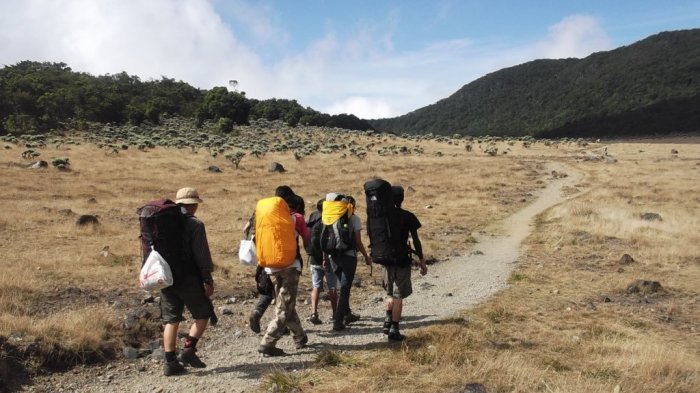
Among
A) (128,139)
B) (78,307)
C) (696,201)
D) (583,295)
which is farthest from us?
(128,139)

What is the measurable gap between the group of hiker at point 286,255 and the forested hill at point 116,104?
56.9m

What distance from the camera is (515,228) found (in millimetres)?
18797

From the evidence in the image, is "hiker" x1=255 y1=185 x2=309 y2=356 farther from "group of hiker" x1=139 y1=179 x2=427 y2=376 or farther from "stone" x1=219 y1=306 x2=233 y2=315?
"stone" x1=219 y1=306 x2=233 y2=315

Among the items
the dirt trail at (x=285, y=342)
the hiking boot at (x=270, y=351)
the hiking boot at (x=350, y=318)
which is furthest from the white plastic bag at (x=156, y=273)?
the hiking boot at (x=350, y=318)

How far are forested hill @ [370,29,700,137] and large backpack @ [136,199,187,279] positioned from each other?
111416mm

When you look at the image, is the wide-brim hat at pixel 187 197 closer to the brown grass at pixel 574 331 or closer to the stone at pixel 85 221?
the brown grass at pixel 574 331

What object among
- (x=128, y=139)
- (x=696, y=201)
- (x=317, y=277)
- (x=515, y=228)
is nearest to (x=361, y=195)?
(x=515, y=228)

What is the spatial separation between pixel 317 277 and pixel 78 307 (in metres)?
4.08

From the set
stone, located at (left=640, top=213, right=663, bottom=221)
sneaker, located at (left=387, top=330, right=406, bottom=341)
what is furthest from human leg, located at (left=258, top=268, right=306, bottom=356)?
stone, located at (left=640, top=213, right=663, bottom=221)

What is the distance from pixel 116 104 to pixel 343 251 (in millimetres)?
72360

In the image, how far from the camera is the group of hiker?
530 cm

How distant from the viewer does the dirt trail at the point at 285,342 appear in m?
5.56

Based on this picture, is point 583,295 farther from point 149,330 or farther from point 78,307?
point 78,307

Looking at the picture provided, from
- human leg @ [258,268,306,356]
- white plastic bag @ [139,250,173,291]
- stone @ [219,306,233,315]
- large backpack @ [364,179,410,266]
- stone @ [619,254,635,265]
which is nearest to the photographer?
white plastic bag @ [139,250,173,291]
